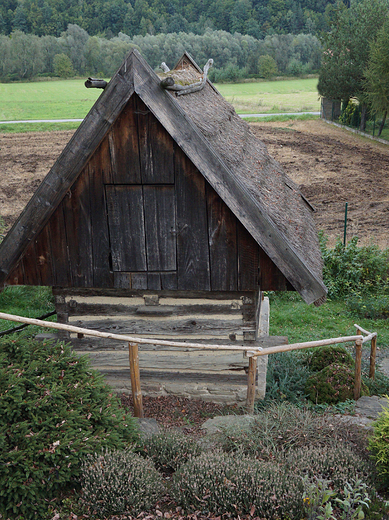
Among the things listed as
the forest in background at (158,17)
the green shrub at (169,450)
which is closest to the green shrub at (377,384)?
the green shrub at (169,450)

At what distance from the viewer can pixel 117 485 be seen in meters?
3.78

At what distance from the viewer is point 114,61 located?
69.4m

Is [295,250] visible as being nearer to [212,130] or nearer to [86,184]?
[212,130]

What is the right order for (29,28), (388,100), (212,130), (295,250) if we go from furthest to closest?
1. (29,28)
2. (388,100)
3. (212,130)
4. (295,250)

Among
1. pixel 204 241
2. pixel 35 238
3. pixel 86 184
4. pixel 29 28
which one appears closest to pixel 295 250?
pixel 204 241

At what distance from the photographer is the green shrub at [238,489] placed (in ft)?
12.3

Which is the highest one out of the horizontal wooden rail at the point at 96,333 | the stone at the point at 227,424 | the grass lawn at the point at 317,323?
the horizontal wooden rail at the point at 96,333

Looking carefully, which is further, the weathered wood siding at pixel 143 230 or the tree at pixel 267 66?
the tree at pixel 267 66

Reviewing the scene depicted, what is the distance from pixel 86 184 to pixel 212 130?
1.73 m

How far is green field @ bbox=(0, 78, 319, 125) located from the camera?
43688mm

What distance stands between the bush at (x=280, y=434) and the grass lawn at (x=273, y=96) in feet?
131

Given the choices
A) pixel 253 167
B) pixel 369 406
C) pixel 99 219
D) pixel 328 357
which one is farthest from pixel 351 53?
pixel 99 219

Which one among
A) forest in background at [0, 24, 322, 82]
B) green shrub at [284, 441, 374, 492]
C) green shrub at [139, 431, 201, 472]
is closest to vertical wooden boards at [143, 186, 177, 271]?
green shrub at [139, 431, 201, 472]

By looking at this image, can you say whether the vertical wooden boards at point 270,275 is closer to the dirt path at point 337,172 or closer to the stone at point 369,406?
the stone at point 369,406
